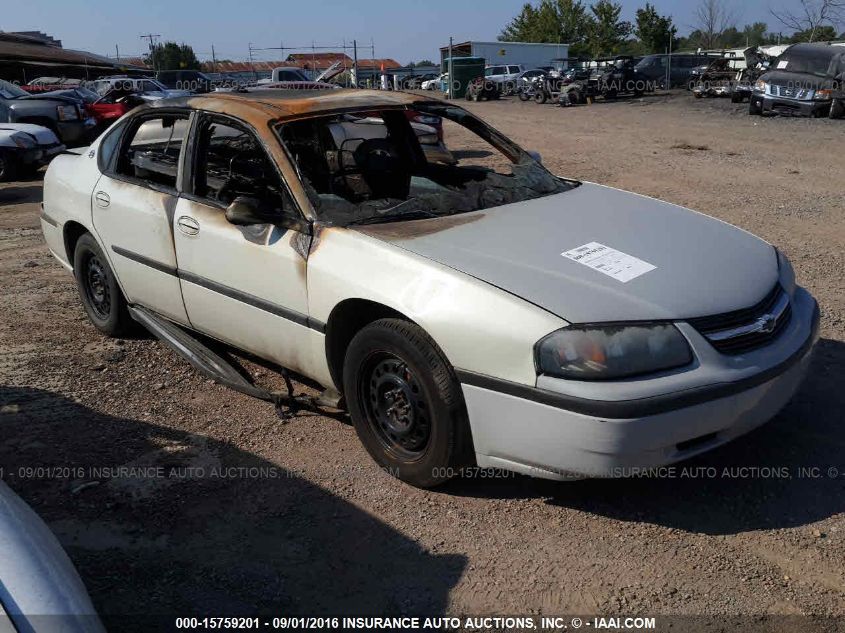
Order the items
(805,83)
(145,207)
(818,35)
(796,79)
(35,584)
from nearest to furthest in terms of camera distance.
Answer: (35,584), (145,207), (805,83), (796,79), (818,35)

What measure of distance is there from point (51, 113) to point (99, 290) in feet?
36.9

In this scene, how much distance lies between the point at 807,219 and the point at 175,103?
20.5 ft

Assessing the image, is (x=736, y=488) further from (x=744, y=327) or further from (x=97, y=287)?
(x=97, y=287)

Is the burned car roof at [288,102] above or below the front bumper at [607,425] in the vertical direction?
above

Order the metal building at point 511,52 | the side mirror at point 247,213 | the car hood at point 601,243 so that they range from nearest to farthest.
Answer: the car hood at point 601,243
the side mirror at point 247,213
the metal building at point 511,52

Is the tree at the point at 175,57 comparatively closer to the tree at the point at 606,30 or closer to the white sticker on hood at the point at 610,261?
the tree at the point at 606,30

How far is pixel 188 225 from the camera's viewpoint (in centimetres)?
404

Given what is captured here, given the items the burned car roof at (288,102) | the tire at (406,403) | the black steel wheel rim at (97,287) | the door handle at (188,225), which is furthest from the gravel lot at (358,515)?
the burned car roof at (288,102)

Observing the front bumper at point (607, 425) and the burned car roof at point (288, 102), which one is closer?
the front bumper at point (607, 425)

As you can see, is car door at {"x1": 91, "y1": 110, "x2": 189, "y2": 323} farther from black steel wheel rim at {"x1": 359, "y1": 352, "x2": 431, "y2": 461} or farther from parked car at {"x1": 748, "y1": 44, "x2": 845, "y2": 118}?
parked car at {"x1": 748, "y1": 44, "x2": 845, "y2": 118}

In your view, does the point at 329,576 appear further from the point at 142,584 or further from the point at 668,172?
the point at 668,172

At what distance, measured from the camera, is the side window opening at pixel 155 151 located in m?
4.31

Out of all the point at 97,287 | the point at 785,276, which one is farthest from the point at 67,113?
the point at 785,276

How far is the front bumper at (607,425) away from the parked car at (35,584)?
4.82 feet
